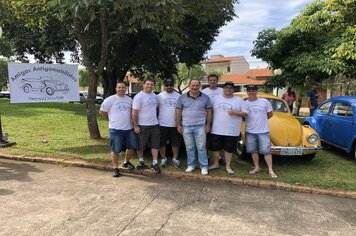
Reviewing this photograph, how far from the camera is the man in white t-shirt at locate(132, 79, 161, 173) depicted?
21.9ft

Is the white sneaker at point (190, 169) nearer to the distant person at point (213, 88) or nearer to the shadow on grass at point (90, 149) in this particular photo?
the distant person at point (213, 88)

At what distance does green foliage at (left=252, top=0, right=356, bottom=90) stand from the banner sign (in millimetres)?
7194

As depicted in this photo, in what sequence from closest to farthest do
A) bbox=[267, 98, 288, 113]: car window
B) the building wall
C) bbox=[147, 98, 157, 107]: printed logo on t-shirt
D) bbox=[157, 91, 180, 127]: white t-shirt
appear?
bbox=[147, 98, 157, 107]: printed logo on t-shirt
bbox=[157, 91, 180, 127]: white t-shirt
bbox=[267, 98, 288, 113]: car window
the building wall

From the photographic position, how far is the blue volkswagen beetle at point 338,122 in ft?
27.0

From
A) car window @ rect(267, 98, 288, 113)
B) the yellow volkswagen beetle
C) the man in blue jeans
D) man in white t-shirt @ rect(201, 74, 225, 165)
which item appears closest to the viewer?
the man in blue jeans

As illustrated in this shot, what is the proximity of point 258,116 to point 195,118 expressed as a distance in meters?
1.19

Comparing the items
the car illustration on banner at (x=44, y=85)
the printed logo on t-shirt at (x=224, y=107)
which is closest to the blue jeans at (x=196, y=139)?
the printed logo on t-shirt at (x=224, y=107)

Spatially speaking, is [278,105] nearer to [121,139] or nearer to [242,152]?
[242,152]

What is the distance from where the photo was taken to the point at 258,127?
6.71m

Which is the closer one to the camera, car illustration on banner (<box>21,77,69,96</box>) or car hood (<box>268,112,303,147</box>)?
car hood (<box>268,112,303,147</box>)

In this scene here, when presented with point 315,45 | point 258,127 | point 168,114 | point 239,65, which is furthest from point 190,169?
point 239,65

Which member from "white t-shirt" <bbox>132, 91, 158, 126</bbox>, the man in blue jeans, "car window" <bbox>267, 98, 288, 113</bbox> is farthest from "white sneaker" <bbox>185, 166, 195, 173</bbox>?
"car window" <bbox>267, 98, 288, 113</bbox>

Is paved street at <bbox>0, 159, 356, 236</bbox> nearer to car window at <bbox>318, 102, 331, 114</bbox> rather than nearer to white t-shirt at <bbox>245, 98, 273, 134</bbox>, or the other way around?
white t-shirt at <bbox>245, 98, 273, 134</bbox>

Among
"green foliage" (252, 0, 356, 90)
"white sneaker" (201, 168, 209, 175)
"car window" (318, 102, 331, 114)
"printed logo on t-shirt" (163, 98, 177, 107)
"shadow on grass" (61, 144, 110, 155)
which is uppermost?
"green foliage" (252, 0, 356, 90)
